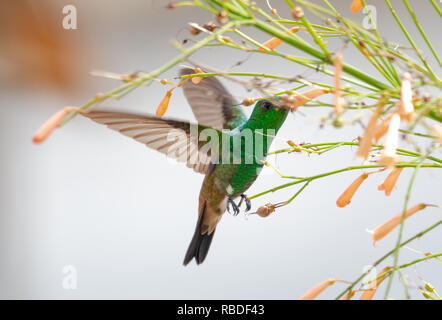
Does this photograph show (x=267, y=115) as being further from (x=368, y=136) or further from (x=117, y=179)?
(x=117, y=179)

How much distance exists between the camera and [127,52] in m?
2.63

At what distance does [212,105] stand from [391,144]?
63cm

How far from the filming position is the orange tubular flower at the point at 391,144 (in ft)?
1.50

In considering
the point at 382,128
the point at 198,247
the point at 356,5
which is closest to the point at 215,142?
the point at 198,247

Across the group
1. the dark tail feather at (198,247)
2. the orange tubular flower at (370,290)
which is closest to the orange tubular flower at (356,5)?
the orange tubular flower at (370,290)

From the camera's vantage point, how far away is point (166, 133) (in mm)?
912

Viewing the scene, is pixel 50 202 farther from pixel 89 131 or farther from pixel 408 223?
pixel 408 223

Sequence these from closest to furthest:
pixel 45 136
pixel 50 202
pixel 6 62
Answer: pixel 45 136 < pixel 6 62 < pixel 50 202

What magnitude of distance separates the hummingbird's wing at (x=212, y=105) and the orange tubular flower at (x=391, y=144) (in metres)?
0.53

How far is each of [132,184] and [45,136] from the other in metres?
2.17

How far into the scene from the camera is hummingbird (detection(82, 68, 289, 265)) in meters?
0.93

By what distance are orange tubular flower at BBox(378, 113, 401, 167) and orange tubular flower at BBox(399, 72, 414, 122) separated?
16mm

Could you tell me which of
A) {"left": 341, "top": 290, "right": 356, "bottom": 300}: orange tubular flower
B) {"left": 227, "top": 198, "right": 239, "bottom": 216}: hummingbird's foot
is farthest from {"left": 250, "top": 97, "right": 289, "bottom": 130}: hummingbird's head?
{"left": 341, "top": 290, "right": 356, "bottom": 300}: orange tubular flower
